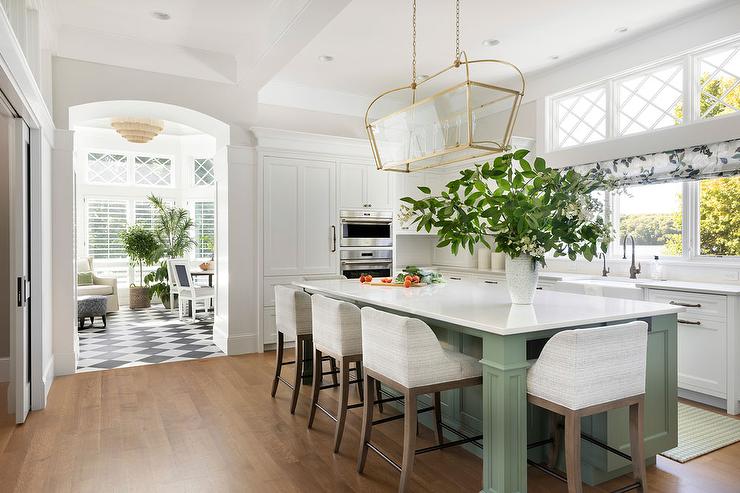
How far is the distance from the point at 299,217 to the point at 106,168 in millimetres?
5295

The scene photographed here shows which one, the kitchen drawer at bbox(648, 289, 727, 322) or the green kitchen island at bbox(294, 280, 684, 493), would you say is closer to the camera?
the green kitchen island at bbox(294, 280, 684, 493)

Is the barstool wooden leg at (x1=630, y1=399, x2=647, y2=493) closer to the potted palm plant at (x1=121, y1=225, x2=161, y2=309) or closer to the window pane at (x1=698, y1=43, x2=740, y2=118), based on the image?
the window pane at (x1=698, y1=43, x2=740, y2=118)

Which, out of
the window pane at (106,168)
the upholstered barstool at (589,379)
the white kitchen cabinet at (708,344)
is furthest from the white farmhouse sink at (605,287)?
the window pane at (106,168)

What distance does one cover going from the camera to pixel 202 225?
31.1ft

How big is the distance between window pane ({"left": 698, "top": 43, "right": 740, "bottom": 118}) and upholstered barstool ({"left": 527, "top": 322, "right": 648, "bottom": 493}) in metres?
2.98

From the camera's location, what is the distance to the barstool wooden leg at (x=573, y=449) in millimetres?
1993

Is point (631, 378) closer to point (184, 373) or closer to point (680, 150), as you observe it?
point (680, 150)

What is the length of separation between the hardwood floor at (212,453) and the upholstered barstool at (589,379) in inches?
19.6

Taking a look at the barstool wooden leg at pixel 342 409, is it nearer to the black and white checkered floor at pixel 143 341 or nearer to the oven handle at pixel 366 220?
the black and white checkered floor at pixel 143 341

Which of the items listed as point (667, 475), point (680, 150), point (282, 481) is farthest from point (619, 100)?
point (282, 481)

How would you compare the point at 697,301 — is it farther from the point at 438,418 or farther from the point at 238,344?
the point at 238,344

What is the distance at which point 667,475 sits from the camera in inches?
101

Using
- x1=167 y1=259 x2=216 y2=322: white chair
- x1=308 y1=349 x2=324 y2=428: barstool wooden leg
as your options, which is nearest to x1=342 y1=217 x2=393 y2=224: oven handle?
x1=167 y1=259 x2=216 y2=322: white chair

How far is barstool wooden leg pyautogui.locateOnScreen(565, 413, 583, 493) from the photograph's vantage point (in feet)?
6.54
